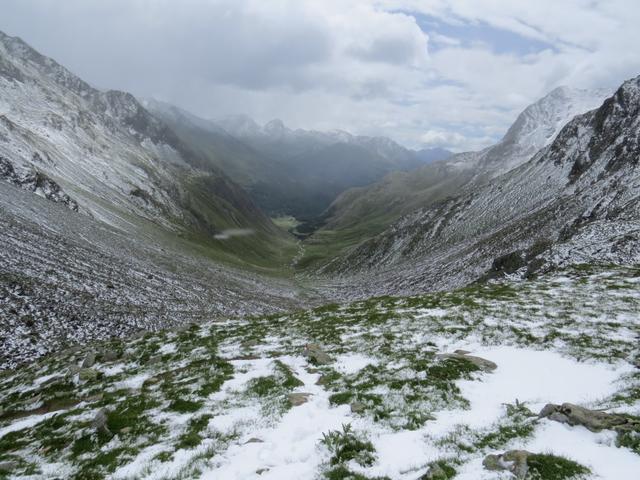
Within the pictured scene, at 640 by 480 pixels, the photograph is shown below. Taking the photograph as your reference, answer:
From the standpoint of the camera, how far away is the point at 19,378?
25281 mm

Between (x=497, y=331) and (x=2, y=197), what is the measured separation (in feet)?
255

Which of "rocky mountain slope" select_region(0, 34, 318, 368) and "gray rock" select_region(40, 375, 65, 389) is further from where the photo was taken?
"rocky mountain slope" select_region(0, 34, 318, 368)

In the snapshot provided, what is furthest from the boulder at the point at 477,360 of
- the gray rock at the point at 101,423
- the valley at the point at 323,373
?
the gray rock at the point at 101,423

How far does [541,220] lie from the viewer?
76.8m

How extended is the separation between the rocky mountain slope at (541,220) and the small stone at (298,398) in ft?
131

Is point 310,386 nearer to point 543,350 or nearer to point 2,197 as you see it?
point 543,350

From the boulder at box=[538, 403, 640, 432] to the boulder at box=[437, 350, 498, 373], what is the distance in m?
5.60

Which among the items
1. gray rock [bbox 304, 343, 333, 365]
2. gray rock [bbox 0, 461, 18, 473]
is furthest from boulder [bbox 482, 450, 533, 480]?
gray rock [bbox 0, 461, 18, 473]

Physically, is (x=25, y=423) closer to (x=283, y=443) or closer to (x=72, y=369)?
(x=72, y=369)

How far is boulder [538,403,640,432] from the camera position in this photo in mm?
10547

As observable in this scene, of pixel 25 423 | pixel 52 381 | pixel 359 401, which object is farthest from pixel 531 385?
pixel 52 381

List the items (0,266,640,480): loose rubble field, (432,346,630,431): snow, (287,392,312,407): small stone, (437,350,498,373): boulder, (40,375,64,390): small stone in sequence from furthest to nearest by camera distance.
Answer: (40,375,64,390): small stone, (437,350,498,373): boulder, (287,392,312,407): small stone, (432,346,630,431): snow, (0,266,640,480): loose rubble field

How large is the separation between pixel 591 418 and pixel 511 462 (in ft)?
11.4

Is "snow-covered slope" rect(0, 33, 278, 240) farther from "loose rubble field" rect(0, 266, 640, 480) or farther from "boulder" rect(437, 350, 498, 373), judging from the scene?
"boulder" rect(437, 350, 498, 373)
